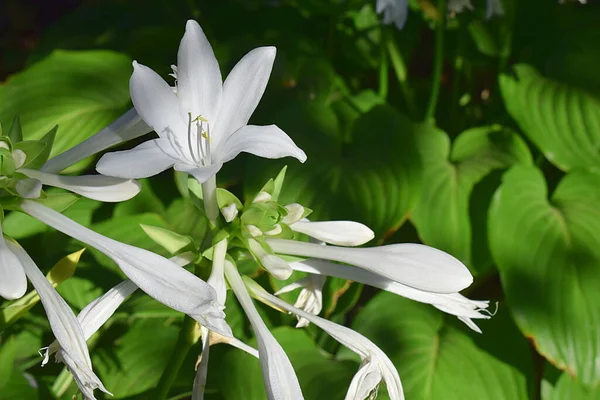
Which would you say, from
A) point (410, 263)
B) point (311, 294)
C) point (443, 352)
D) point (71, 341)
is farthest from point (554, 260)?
point (71, 341)

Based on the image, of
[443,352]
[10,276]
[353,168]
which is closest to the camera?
[10,276]

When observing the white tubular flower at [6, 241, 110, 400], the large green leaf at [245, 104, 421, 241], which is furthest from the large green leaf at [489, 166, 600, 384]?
the white tubular flower at [6, 241, 110, 400]

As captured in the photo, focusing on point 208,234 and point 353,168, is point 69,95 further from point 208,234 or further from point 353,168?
point 208,234

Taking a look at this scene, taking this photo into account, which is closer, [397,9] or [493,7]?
[397,9]

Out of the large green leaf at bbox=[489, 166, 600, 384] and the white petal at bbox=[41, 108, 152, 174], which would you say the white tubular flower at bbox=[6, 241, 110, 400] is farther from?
the large green leaf at bbox=[489, 166, 600, 384]

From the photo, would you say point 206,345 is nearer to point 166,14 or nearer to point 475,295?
point 475,295

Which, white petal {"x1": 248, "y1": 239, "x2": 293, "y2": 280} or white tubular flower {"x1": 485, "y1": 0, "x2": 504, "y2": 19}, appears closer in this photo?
white petal {"x1": 248, "y1": 239, "x2": 293, "y2": 280}
